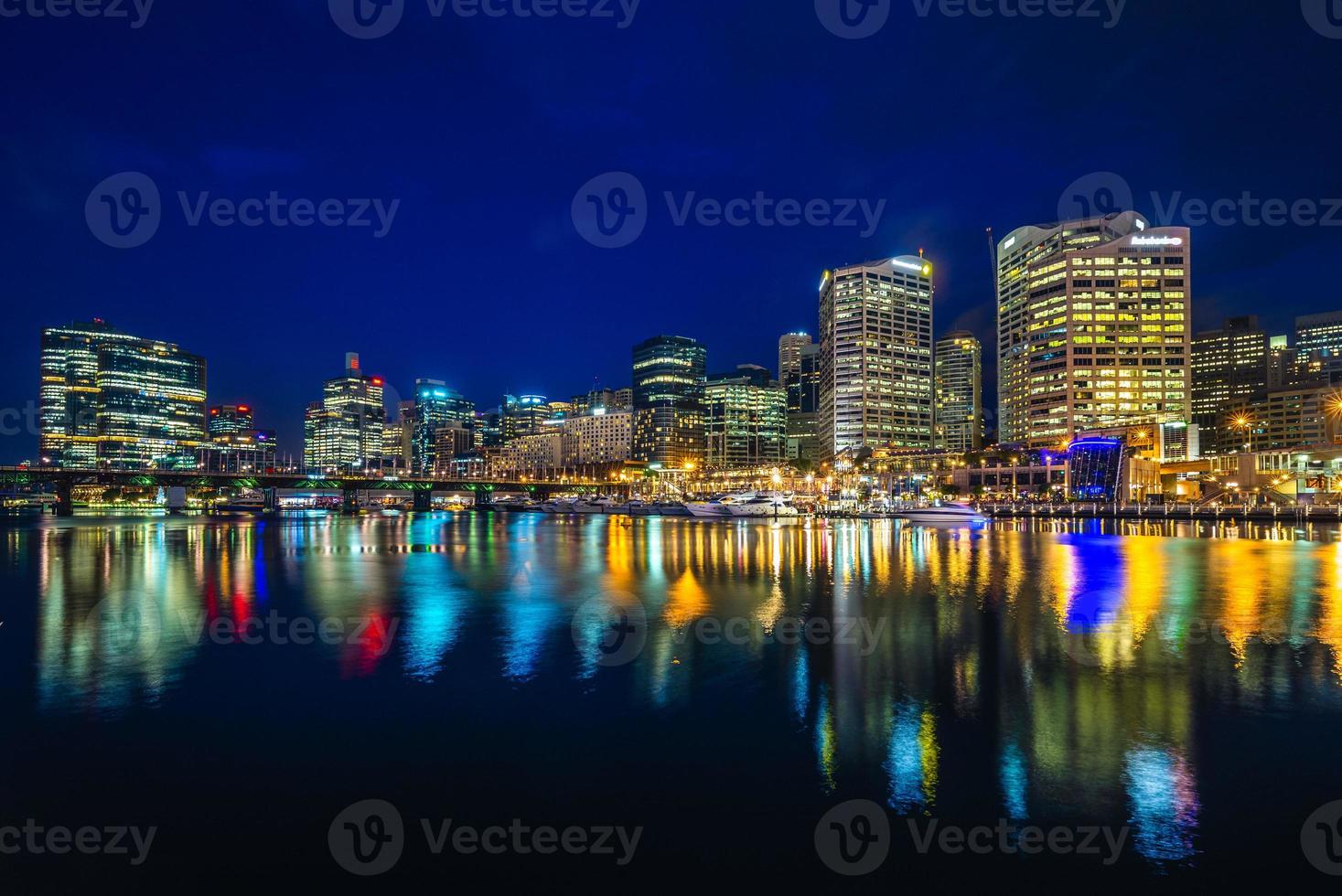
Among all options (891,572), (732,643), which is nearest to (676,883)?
(732,643)

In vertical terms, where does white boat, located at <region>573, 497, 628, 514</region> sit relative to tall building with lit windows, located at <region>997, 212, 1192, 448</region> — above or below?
below

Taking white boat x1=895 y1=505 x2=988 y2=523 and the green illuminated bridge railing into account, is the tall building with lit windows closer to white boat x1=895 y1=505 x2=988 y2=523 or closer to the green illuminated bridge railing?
white boat x1=895 y1=505 x2=988 y2=523

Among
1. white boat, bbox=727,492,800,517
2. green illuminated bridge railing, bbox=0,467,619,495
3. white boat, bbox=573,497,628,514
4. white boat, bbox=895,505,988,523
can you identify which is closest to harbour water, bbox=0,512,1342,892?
white boat, bbox=895,505,988,523

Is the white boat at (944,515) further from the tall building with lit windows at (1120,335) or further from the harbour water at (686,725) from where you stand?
the tall building with lit windows at (1120,335)

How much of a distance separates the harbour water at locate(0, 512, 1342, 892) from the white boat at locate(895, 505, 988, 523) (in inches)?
2631

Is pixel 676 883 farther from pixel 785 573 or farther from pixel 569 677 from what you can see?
pixel 785 573

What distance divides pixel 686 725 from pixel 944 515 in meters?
91.0

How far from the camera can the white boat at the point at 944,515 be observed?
92.6 metres

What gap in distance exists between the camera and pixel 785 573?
111 feet

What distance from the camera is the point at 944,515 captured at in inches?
3772

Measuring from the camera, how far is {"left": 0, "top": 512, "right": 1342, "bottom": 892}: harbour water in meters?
8.28

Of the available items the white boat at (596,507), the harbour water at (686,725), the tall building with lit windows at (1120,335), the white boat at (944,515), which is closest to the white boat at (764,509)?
the white boat at (944,515)

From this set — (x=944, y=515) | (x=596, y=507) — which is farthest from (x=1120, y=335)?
(x=596, y=507)

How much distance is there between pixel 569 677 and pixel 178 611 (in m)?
15.9
